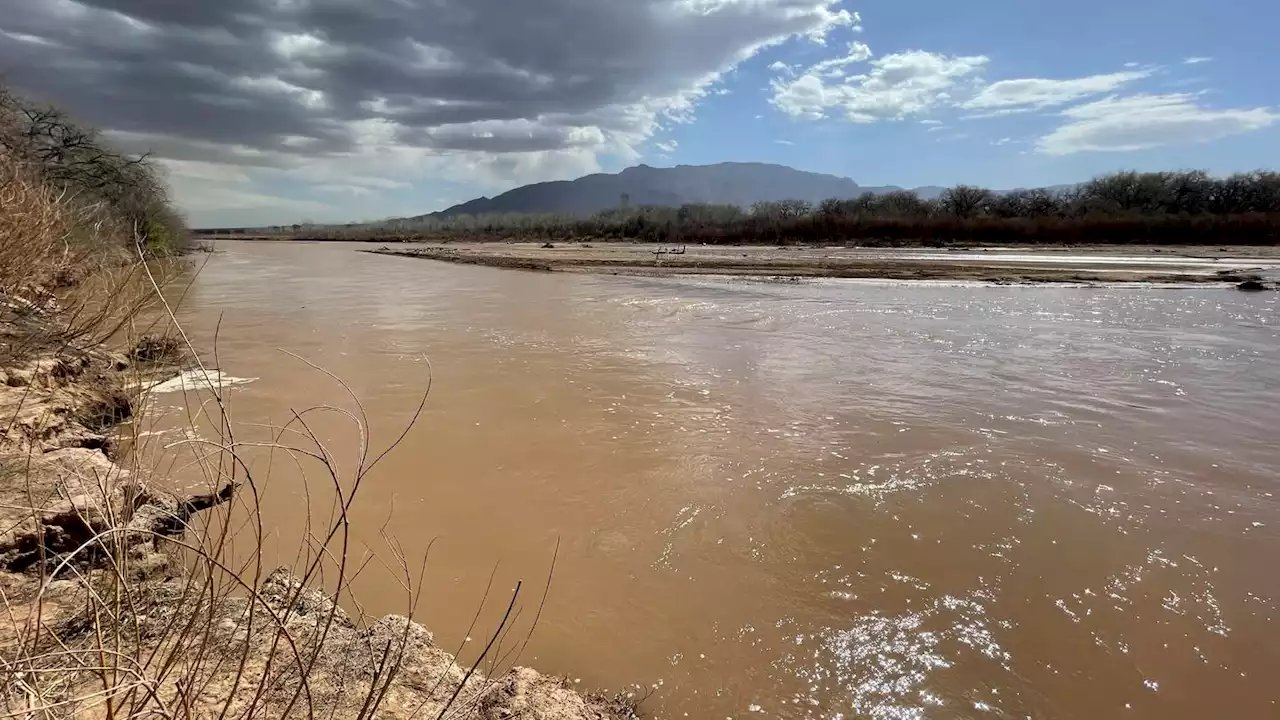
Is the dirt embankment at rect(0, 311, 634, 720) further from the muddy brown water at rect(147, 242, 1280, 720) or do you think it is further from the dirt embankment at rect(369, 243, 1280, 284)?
the dirt embankment at rect(369, 243, 1280, 284)

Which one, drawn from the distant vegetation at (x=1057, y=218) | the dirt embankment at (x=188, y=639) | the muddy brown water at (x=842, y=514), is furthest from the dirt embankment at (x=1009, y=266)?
the dirt embankment at (x=188, y=639)

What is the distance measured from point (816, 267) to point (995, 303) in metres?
9.20

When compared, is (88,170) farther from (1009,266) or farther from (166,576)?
(1009,266)

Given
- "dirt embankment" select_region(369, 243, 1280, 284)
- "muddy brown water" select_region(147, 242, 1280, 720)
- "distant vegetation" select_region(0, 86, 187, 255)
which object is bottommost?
"muddy brown water" select_region(147, 242, 1280, 720)

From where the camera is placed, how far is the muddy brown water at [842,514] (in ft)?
9.30

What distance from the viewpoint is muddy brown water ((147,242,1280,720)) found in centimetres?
284

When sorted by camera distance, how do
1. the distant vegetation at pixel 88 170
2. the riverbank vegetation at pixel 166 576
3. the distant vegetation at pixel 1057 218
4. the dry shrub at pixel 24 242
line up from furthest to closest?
the distant vegetation at pixel 1057 218 → the distant vegetation at pixel 88 170 → the dry shrub at pixel 24 242 → the riverbank vegetation at pixel 166 576

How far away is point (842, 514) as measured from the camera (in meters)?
4.21

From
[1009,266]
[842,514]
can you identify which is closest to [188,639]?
[842,514]

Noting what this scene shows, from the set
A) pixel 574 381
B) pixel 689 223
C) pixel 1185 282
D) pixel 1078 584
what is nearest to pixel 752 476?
pixel 1078 584

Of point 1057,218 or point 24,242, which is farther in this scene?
point 1057,218

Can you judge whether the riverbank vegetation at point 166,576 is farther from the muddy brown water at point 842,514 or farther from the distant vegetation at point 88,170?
the distant vegetation at point 88,170

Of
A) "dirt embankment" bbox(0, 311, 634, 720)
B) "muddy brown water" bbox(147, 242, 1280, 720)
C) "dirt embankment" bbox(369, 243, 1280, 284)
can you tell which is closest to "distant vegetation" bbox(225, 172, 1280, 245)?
"dirt embankment" bbox(369, 243, 1280, 284)

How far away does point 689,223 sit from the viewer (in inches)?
2313
